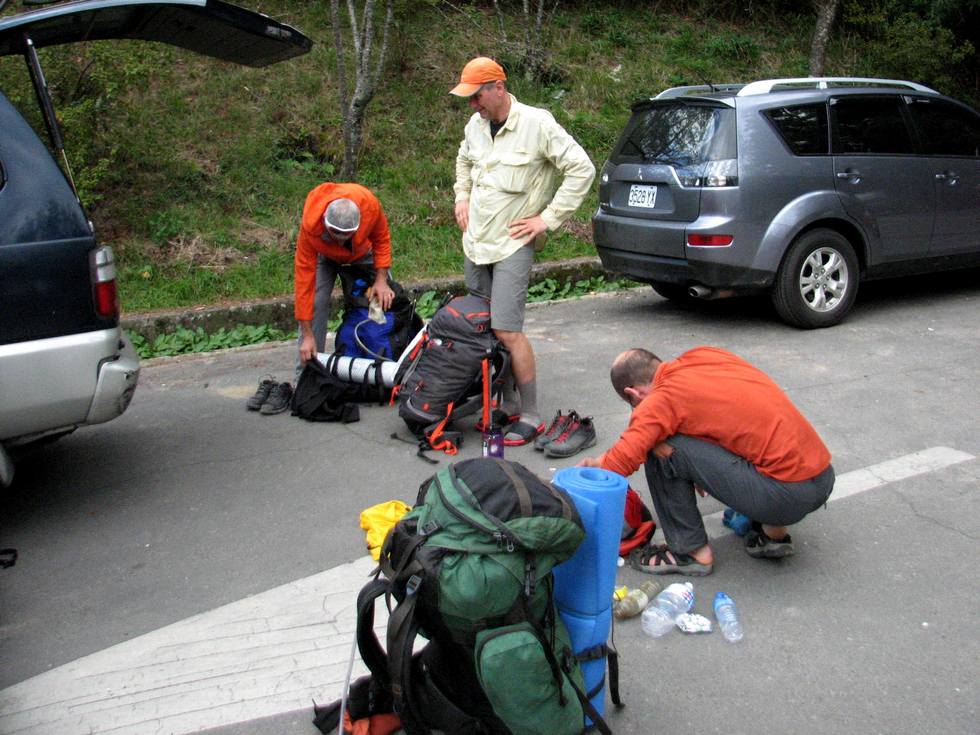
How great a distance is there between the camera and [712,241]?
6.66 metres

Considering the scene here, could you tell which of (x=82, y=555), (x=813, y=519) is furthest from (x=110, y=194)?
(x=813, y=519)

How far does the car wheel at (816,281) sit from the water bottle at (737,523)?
3246 millimetres

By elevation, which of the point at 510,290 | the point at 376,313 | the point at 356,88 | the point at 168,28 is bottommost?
the point at 376,313

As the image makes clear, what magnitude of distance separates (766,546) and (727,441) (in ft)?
1.87

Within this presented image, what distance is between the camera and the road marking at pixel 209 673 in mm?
2957

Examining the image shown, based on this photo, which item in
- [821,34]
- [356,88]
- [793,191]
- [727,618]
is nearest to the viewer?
[727,618]

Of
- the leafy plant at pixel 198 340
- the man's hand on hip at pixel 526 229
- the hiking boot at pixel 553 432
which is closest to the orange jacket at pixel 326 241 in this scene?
the man's hand on hip at pixel 526 229

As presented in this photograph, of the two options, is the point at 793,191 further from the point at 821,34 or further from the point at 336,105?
the point at 821,34

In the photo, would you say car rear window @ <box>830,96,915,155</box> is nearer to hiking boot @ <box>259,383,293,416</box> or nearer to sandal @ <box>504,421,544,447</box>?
sandal @ <box>504,421,544,447</box>

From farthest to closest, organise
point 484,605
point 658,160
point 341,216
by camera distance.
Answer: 1. point 658,160
2. point 341,216
3. point 484,605

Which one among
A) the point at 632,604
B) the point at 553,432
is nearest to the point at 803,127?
the point at 553,432

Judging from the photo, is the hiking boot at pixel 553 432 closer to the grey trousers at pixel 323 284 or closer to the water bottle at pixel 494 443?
the water bottle at pixel 494 443

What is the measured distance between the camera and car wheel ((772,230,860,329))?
6.82 meters

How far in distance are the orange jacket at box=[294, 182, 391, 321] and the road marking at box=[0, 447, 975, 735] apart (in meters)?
2.35
